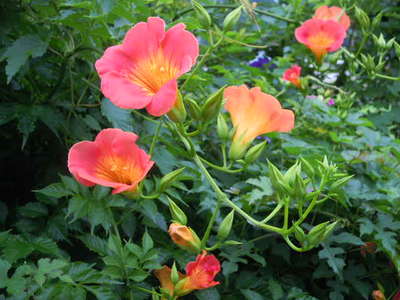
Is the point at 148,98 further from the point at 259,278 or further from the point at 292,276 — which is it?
the point at 292,276

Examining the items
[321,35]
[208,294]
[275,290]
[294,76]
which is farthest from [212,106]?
[294,76]

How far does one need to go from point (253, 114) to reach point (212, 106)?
190 millimetres

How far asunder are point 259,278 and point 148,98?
3.16 feet

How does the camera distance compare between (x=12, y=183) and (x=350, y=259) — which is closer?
(x=12, y=183)

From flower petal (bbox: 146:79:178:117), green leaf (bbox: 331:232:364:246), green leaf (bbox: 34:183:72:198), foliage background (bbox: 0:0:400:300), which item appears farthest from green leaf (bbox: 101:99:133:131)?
green leaf (bbox: 331:232:364:246)

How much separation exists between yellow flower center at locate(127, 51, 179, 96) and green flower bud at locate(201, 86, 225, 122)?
9cm

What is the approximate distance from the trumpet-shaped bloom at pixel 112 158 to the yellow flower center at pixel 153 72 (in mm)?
143

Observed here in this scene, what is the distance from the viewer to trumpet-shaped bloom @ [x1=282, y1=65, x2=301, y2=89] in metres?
2.74

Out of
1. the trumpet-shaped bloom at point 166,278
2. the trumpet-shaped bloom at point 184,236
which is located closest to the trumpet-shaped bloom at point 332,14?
the trumpet-shaped bloom at point 166,278

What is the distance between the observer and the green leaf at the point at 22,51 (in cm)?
148

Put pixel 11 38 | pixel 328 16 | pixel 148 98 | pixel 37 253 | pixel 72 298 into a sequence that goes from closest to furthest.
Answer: pixel 148 98 → pixel 72 298 → pixel 37 253 → pixel 11 38 → pixel 328 16

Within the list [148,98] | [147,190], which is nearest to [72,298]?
[147,190]

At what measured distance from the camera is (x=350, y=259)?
Answer: 2090mm

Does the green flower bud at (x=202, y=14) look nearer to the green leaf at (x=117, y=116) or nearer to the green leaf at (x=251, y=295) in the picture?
the green leaf at (x=117, y=116)
